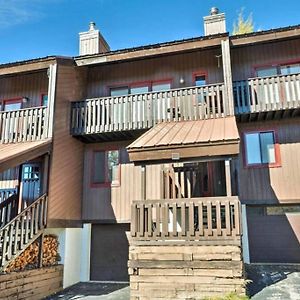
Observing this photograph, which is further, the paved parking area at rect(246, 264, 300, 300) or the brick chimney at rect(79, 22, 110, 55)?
the brick chimney at rect(79, 22, 110, 55)

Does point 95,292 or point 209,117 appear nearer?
point 95,292

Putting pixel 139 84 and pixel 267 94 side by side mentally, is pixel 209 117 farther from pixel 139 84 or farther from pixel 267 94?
pixel 139 84

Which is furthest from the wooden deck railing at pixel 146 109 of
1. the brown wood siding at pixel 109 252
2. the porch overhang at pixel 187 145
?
the brown wood siding at pixel 109 252

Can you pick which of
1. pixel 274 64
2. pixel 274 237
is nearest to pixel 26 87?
pixel 274 64

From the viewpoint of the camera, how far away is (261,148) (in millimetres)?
12664

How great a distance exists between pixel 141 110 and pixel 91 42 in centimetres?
494

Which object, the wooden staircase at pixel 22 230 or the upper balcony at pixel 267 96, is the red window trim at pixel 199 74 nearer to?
the upper balcony at pixel 267 96

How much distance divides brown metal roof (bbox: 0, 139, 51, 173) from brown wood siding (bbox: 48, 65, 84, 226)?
0.61m

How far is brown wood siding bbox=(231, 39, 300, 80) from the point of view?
13.1 metres

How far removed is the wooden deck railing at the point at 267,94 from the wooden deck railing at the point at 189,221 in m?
4.50

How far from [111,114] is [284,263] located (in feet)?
27.3

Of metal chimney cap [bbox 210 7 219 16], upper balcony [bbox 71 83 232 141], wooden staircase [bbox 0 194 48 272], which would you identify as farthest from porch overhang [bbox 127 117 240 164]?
metal chimney cap [bbox 210 7 219 16]

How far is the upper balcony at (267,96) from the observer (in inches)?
465

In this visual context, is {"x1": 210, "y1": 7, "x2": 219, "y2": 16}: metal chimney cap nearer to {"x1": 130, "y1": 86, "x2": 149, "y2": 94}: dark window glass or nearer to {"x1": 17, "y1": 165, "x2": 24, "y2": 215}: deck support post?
{"x1": 130, "y1": 86, "x2": 149, "y2": 94}: dark window glass
